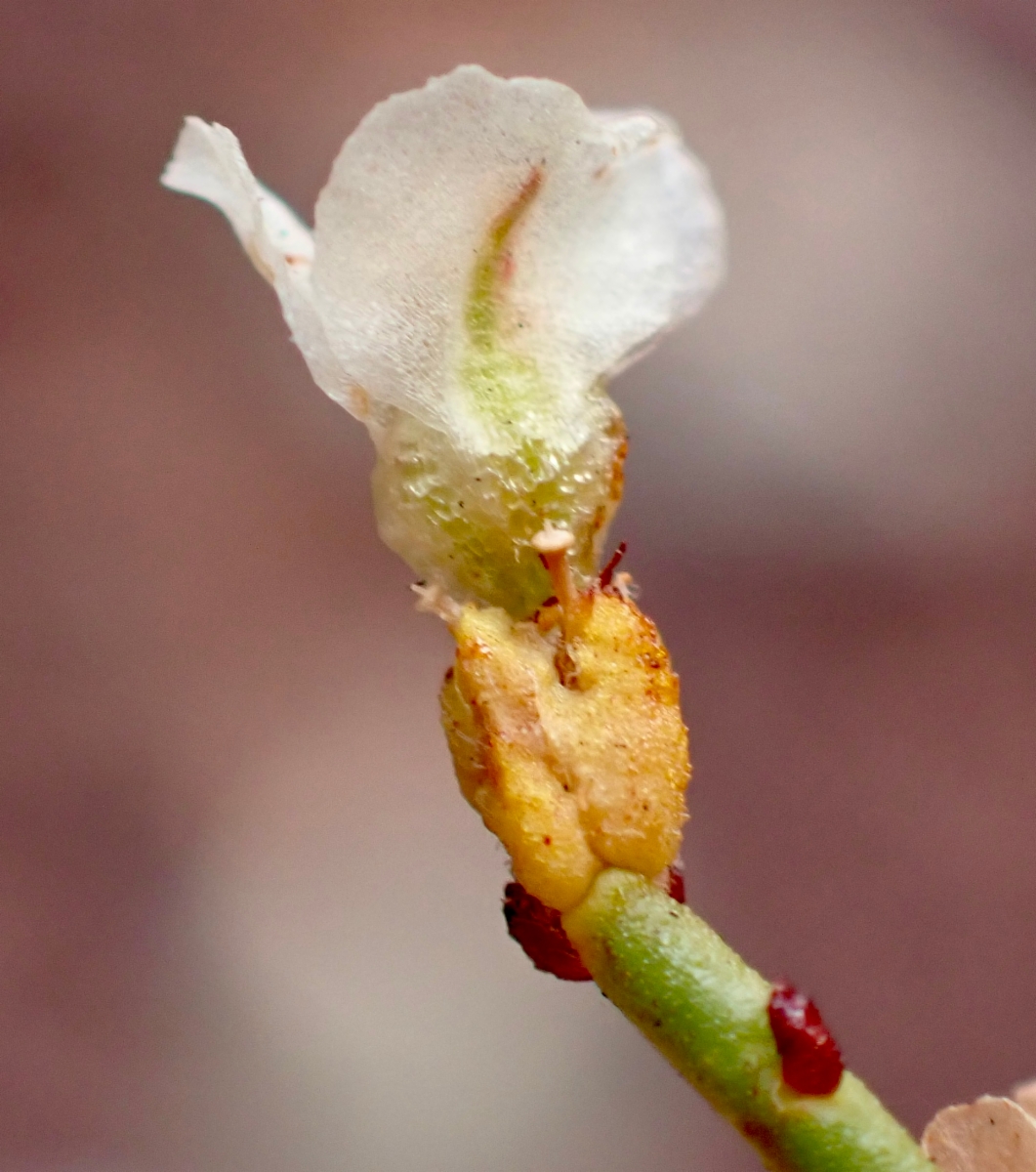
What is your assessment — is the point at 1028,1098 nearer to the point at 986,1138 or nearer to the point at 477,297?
the point at 986,1138

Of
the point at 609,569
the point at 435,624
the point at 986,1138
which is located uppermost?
the point at 435,624

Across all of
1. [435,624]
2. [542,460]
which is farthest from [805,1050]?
[435,624]

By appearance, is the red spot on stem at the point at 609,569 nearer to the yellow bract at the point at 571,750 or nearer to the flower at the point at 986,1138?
the yellow bract at the point at 571,750

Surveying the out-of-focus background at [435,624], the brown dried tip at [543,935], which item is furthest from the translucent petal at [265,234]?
the out-of-focus background at [435,624]

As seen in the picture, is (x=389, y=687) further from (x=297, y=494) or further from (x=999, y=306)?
(x=999, y=306)

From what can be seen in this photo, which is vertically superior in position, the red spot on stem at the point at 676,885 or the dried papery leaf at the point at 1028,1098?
the red spot on stem at the point at 676,885

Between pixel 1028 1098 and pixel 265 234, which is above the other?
pixel 265 234

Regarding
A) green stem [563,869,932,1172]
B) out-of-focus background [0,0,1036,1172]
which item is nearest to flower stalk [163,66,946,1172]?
green stem [563,869,932,1172]
